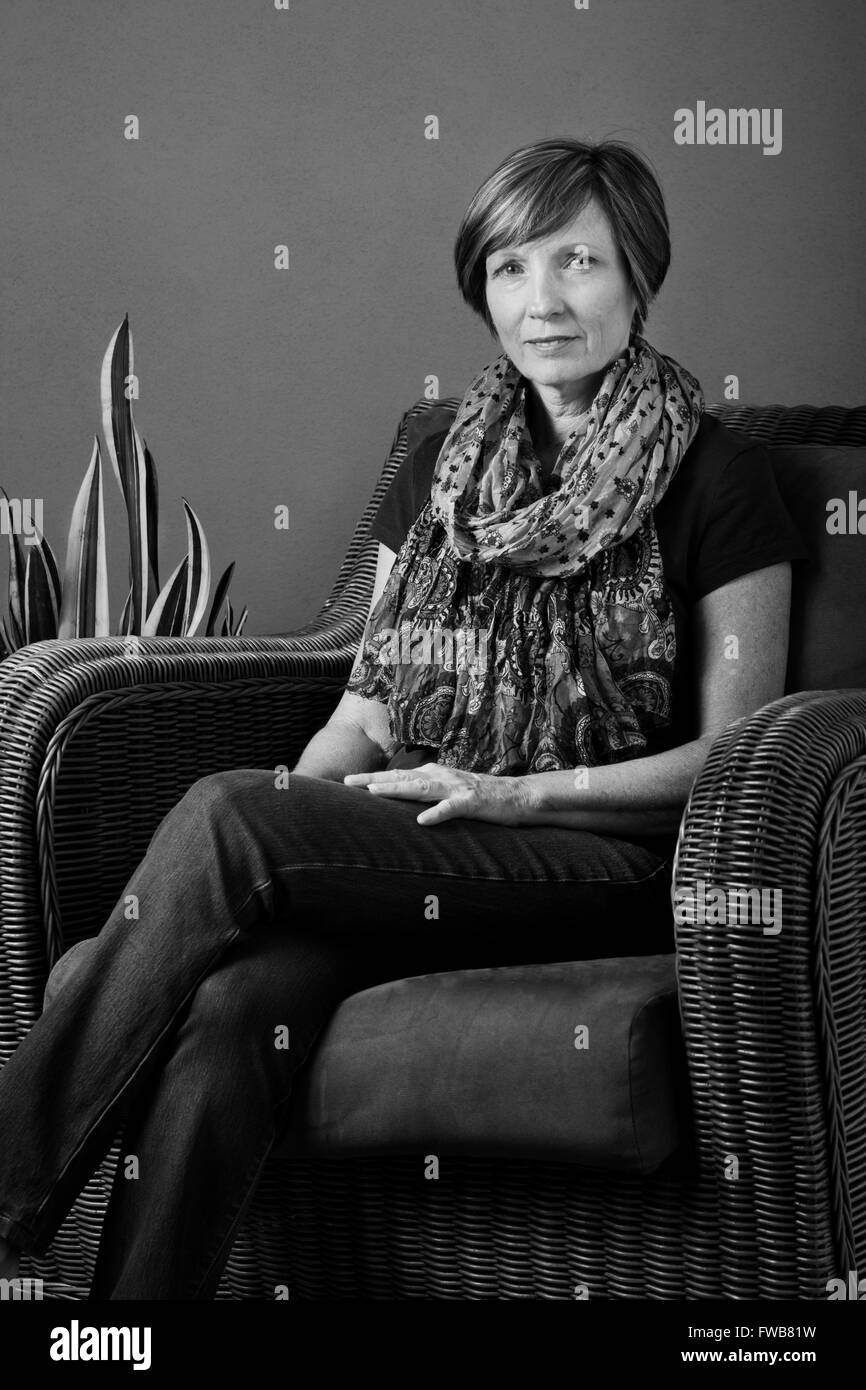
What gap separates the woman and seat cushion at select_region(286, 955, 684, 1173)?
51 mm

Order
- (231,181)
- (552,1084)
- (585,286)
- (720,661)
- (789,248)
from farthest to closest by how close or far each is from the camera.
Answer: (231,181) → (789,248) → (585,286) → (720,661) → (552,1084)

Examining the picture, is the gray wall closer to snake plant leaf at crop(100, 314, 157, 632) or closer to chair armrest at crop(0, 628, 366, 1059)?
snake plant leaf at crop(100, 314, 157, 632)

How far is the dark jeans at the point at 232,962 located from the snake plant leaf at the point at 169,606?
1.21m

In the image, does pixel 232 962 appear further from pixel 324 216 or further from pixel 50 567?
pixel 324 216

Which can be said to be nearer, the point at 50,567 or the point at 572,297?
the point at 572,297

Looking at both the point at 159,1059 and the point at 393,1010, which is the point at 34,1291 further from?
the point at 393,1010

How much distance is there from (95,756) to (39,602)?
3.01 ft

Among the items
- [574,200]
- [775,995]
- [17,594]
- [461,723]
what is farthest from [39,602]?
[775,995]

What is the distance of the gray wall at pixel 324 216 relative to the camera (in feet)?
8.48

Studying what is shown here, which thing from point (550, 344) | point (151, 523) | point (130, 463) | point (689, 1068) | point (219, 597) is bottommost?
point (689, 1068)

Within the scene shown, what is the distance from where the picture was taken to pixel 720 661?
5.28ft

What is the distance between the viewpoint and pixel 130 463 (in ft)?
8.40

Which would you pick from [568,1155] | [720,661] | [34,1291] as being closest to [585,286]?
[720,661]

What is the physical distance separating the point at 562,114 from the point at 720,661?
1.45m
